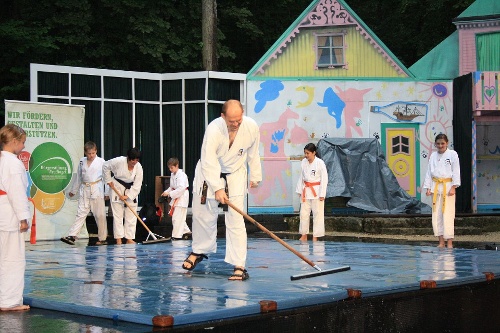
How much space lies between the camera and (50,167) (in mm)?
17344

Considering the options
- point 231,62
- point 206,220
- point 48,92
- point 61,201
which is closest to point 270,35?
point 231,62

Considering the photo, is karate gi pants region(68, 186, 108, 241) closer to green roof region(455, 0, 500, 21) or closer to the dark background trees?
the dark background trees

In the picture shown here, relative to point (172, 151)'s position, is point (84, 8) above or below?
above

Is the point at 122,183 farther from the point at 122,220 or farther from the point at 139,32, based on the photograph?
the point at 139,32

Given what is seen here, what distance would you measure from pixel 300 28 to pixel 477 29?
5.07 meters

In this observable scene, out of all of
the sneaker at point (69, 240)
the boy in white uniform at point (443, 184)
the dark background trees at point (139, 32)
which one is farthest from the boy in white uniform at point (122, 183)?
the dark background trees at point (139, 32)

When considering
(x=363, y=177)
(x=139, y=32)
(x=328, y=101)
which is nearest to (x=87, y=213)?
(x=363, y=177)

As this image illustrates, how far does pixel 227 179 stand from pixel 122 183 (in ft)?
25.9

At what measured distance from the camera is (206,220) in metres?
9.75

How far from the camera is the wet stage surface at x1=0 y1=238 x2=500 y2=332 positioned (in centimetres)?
711

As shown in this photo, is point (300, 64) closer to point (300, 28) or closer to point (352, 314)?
point (300, 28)

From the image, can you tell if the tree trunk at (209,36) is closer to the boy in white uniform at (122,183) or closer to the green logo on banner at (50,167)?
the green logo on banner at (50,167)

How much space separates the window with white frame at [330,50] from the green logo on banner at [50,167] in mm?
8646

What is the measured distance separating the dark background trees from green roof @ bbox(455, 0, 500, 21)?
442cm
